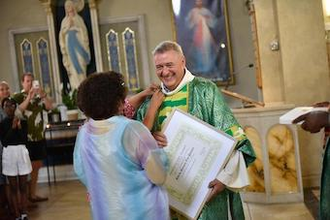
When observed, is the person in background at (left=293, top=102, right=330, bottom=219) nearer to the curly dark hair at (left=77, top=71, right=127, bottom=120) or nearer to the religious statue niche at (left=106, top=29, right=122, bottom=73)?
the curly dark hair at (left=77, top=71, right=127, bottom=120)

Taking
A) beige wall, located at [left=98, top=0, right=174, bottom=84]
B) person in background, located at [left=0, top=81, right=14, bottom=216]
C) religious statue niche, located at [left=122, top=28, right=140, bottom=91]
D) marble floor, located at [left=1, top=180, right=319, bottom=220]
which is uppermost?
beige wall, located at [left=98, top=0, right=174, bottom=84]

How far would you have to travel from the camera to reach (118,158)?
1.94 m

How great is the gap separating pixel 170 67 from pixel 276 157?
111 inches

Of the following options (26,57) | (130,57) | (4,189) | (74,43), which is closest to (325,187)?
(4,189)

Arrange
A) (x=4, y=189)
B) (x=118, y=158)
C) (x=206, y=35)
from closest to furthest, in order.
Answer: (x=118, y=158) < (x=4, y=189) < (x=206, y=35)

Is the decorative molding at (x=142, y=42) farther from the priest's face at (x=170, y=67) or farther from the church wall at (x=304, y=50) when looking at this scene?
the priest's face at (x=170, y=67)

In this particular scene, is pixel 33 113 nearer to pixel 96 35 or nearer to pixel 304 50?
pixel 304 50

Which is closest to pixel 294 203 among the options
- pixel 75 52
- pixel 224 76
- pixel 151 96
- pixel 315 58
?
pixel 315 58

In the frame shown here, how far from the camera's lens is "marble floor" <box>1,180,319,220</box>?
4.45 metres

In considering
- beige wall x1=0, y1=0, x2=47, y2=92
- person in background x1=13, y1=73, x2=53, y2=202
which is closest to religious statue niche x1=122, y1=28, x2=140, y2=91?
beige wall x1=0, y1=0, x2=47, y2=92

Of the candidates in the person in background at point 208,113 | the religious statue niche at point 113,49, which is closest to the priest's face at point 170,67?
the person in background at point 208,113

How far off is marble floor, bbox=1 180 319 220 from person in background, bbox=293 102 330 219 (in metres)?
2.73

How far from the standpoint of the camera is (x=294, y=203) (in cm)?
478

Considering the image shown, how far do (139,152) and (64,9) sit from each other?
7.28 metres
